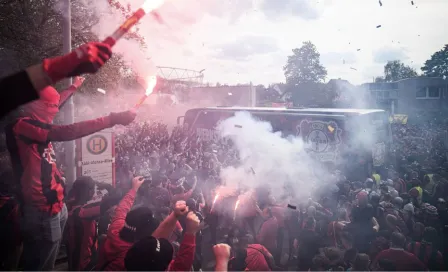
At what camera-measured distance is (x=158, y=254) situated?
2.41 m

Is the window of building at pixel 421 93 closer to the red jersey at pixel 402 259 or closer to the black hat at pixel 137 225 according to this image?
the red jersey at pixel 402 259

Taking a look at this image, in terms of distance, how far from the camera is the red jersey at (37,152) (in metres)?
2.99

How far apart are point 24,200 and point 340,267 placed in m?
4.31

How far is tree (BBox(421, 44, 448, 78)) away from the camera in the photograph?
157 feet

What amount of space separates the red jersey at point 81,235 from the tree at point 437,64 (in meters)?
58.9

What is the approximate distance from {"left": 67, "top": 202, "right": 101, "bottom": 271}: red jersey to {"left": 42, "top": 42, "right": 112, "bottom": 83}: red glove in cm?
304

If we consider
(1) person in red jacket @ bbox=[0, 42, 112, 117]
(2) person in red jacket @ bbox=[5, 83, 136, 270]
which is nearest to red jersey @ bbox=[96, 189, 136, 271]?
(2) person in red jacket @ bbox=[5, 83, 136, 270]

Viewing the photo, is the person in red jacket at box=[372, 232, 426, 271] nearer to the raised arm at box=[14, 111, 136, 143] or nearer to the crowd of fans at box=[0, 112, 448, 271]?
the crowd of fans at box=[0, 112, 448, 271]

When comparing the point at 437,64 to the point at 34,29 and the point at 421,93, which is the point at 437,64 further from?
the point at 34,29

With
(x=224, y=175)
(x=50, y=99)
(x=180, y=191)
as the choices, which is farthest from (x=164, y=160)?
(x=50, y=99)

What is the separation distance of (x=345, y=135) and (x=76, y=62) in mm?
11237

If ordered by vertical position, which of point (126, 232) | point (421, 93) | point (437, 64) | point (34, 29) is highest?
point (437, 64)

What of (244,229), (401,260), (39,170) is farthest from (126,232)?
(401,260)

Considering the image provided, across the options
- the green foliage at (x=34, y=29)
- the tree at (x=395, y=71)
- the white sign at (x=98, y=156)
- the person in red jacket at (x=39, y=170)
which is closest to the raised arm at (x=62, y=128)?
the person in red jacket at (x=39, y=170)
